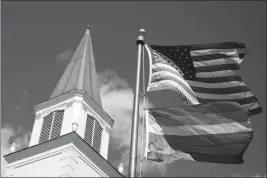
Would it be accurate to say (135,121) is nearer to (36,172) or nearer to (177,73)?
(177,73)

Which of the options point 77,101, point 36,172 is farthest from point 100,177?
point 77,101

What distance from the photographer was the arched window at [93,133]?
23.2m

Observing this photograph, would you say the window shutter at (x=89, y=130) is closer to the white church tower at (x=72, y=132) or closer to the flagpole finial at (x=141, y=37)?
the white church tower at (x=72, y=132)

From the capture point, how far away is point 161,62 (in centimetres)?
1669

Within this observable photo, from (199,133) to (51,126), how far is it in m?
10.3

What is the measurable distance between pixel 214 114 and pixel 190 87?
1429mm

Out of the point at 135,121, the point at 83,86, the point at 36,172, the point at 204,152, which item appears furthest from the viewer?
the point at 83,86

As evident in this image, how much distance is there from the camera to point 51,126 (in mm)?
23344

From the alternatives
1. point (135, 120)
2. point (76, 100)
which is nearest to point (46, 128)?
point (76, 100)

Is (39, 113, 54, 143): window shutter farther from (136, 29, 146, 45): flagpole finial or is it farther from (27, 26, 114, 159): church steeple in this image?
(136, 29, 146, 45): flagpole finial

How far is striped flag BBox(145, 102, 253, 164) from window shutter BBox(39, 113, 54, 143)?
9.18 meters

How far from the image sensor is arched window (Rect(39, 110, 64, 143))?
74.9 ft

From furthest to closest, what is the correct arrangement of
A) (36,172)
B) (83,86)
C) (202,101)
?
(83,86)
(36,172)
(202,101)

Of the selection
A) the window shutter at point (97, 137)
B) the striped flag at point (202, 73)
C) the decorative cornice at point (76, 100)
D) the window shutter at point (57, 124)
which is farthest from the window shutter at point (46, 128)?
the striped flag at point (202, 73)
